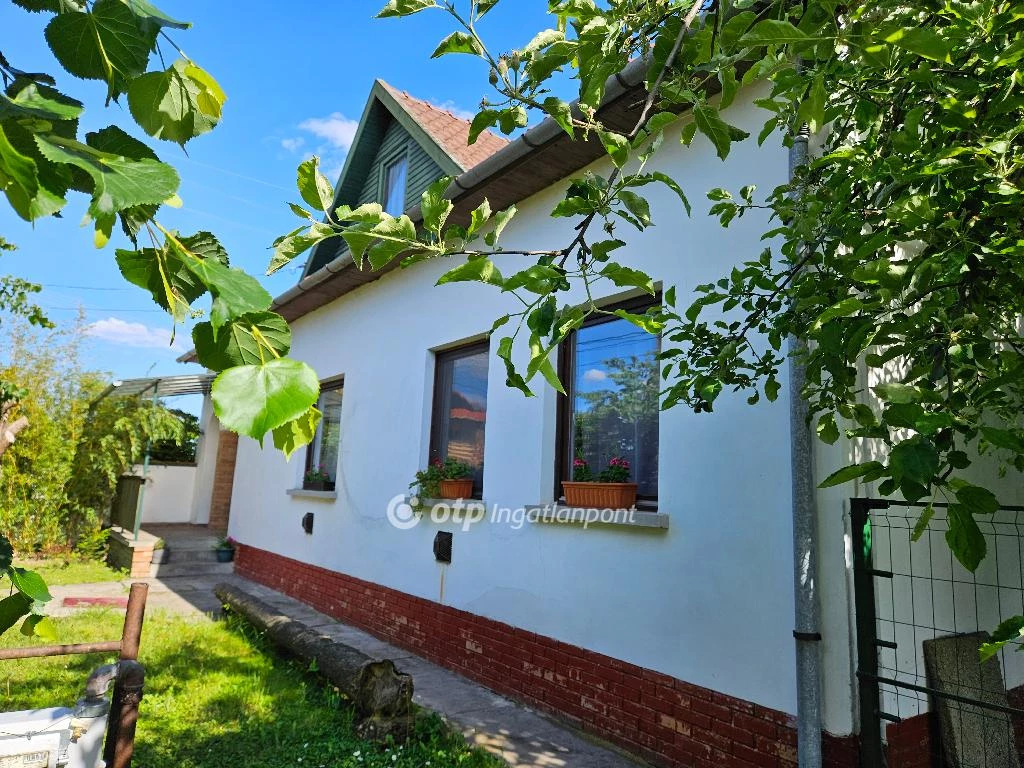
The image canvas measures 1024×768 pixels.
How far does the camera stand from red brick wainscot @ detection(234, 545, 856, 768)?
10.5 ft

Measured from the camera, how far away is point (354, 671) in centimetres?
434

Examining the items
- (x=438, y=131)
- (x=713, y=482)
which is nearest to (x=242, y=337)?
(x=713, y=482)

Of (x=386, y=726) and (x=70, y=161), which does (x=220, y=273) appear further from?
(x=386, y=726)

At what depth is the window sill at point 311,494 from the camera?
745 cm

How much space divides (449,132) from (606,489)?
574 centimetres

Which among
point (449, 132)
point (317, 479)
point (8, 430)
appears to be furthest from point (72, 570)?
point (449, 132)

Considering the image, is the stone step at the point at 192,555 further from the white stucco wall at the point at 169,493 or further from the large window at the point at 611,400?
the large window at the point at 611,400

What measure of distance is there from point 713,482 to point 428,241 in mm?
2678

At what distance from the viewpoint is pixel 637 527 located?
12.9 feet

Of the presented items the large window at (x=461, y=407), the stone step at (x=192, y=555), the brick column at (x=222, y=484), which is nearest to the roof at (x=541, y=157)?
the large window at (x=461, y=407)

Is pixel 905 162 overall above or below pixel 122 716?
above

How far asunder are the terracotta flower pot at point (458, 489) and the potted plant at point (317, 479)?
114 inches

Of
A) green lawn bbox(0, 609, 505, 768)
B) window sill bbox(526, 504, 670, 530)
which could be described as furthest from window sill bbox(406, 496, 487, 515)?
green lawn bbox(0, 609, 505, 768)

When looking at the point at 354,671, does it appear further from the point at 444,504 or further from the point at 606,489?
the point at 606,489
